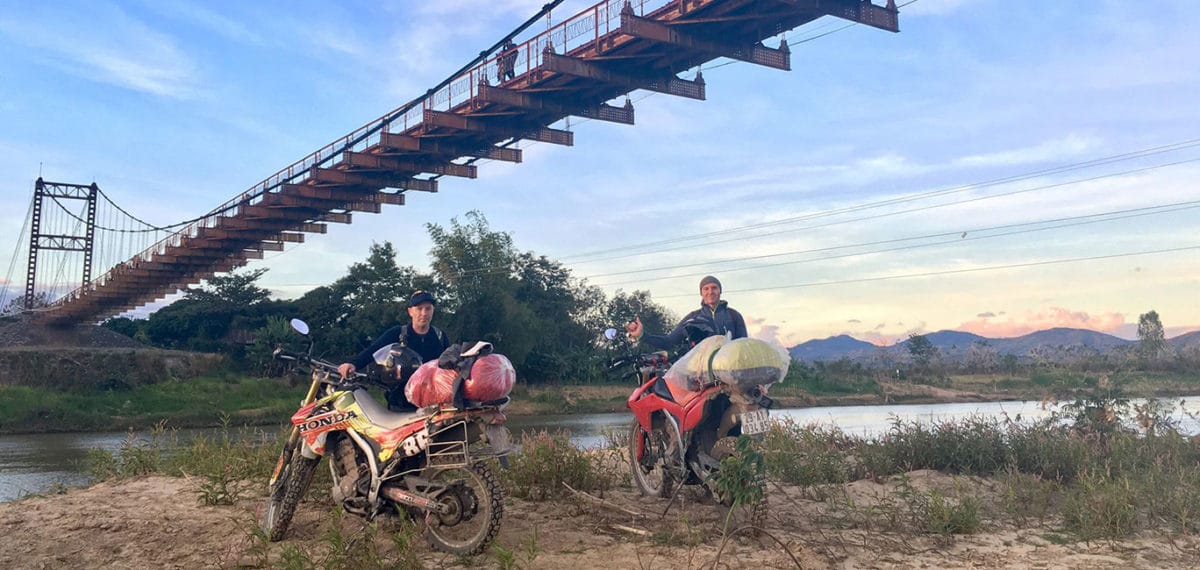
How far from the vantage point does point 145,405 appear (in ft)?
104

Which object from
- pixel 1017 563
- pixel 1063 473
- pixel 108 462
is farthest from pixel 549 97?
pixel 1017 563

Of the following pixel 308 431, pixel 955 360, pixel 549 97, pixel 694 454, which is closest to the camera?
pixel 308 431

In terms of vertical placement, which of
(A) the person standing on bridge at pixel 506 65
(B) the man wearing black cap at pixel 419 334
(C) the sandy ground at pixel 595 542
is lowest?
(C) the sandy ground at pixel 595 542

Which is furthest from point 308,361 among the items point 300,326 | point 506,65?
point 506,65

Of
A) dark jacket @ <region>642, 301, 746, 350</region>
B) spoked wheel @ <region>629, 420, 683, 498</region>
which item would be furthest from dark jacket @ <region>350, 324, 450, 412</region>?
spoked wheel @ <region>629, 420, 683, 498</region>

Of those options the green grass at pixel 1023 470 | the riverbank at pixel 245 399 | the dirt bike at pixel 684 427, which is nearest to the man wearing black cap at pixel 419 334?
the dirt bike at pixel 684 427

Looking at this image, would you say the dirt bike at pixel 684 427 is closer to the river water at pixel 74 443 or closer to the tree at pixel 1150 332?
the river water at pixel 74 443

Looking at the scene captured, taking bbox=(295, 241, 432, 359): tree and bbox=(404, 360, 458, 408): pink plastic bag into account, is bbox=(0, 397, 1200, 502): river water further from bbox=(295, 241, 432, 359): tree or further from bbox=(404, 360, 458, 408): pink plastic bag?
bbox=(295, 241, 432, 359): tree

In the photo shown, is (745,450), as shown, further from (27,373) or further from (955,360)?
(955,360)

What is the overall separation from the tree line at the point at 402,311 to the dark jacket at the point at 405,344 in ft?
109

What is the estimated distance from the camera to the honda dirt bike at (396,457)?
4562 mm

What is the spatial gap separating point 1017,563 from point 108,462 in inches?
302

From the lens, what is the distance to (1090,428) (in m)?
8.10

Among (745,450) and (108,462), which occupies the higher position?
(745,450)
